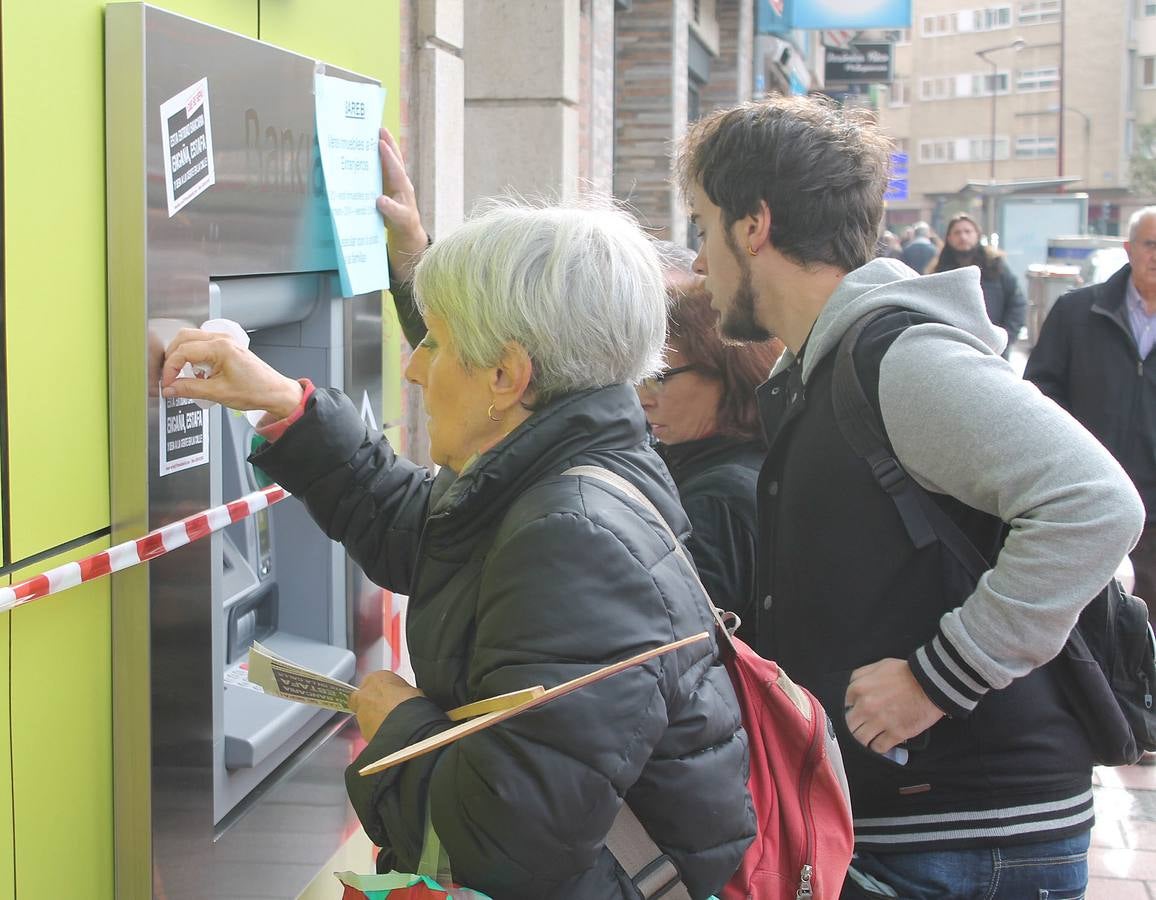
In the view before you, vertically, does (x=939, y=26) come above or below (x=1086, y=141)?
above

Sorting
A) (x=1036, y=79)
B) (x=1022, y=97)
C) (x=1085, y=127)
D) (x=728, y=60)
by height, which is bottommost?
(x=728, y=60)

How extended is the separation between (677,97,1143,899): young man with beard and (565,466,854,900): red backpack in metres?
0.16

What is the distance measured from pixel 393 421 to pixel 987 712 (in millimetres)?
1533

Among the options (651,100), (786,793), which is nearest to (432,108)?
(786,793)

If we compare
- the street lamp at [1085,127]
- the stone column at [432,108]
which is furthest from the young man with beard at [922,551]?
the street lamp at [1085,127]

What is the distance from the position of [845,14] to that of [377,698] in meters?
12.1

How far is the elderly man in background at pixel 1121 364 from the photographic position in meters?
4.65

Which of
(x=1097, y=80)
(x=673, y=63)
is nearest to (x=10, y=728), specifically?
(x=673, y=63)

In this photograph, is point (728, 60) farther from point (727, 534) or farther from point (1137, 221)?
point (727, 534)

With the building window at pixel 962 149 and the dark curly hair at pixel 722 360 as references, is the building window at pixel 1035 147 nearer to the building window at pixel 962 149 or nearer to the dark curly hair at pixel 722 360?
the building window at pixel 962 149

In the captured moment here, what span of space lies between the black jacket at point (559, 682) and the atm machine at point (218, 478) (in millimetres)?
453

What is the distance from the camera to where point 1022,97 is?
5981cm

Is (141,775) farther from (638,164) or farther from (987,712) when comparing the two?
(638,164)

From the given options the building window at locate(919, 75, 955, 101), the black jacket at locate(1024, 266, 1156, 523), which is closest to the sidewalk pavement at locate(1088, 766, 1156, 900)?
the black jacket at locate(1024, 266, 1156, 523)
